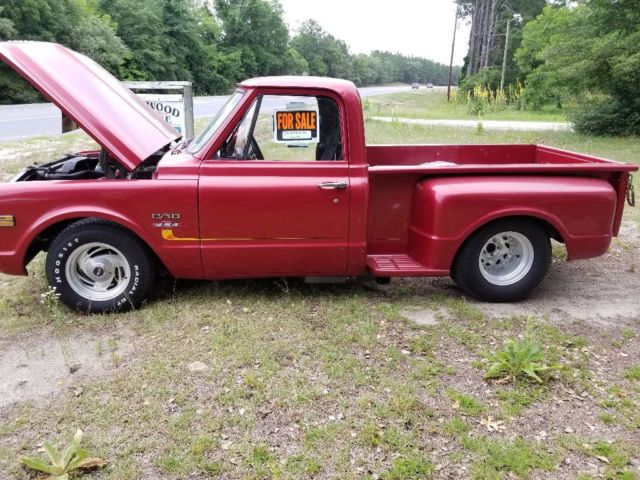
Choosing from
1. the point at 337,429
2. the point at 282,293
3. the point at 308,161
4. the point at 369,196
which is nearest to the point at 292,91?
the point at 308,161

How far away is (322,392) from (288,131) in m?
2.05

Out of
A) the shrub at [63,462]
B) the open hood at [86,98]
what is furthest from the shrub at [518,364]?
the open hood at [86,98]

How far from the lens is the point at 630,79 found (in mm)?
16188

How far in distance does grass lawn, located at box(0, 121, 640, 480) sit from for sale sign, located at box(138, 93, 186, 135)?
4.05 meters

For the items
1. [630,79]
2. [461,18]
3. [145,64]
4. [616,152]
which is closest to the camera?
[616,152]

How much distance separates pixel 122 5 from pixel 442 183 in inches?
1909

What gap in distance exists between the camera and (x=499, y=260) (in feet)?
15.4

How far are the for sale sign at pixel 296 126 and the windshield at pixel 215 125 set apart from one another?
39cm

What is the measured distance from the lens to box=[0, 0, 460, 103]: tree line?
107ft

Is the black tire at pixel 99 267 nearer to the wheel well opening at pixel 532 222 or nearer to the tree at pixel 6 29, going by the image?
the wheel well opening at pixel 532 222

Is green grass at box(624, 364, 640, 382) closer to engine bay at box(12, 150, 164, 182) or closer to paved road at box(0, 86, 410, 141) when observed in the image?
engine bay at box(12, 150, 164, 182)

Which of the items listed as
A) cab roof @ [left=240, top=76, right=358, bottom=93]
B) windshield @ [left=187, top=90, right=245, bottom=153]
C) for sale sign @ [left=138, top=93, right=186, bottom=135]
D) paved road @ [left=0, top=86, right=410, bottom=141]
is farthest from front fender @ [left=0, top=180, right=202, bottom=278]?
paved road @ [left=0, top=86, right=410, bottom=141]

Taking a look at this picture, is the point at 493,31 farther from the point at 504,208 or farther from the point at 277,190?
the point at 277,190

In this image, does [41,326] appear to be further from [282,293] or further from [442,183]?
[442,183]
